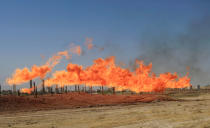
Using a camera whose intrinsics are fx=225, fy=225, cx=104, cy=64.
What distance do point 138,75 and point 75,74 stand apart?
19348 mm

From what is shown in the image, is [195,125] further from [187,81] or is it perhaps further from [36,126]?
[187,81]

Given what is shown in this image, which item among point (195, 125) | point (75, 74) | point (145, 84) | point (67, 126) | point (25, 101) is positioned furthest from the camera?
point (75, 74)

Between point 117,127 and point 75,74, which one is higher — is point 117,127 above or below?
below

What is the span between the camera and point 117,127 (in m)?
15.2

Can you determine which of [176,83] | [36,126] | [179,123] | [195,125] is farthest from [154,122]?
Answer: [176,83]

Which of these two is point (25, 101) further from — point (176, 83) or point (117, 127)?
point (176, 83)

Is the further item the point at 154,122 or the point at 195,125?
the point at 154,122

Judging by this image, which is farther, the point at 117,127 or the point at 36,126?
the point at 36,126

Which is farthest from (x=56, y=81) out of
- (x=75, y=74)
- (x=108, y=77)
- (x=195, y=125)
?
(x=195, y=125)

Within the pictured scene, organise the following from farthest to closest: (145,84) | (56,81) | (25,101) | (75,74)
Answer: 1. (56,81)
2. (75,74)
3. (145,84)
4. (25,101)

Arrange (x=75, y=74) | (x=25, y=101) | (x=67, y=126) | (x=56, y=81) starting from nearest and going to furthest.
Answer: (x=67, y=126) < (x=25, y=101) < (x=75, y=74) < (x=56, y=81)

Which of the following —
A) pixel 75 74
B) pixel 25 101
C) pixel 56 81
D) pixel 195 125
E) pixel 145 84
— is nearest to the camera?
pixel 195 125

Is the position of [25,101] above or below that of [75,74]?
below

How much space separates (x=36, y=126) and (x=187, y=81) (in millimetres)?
62362
